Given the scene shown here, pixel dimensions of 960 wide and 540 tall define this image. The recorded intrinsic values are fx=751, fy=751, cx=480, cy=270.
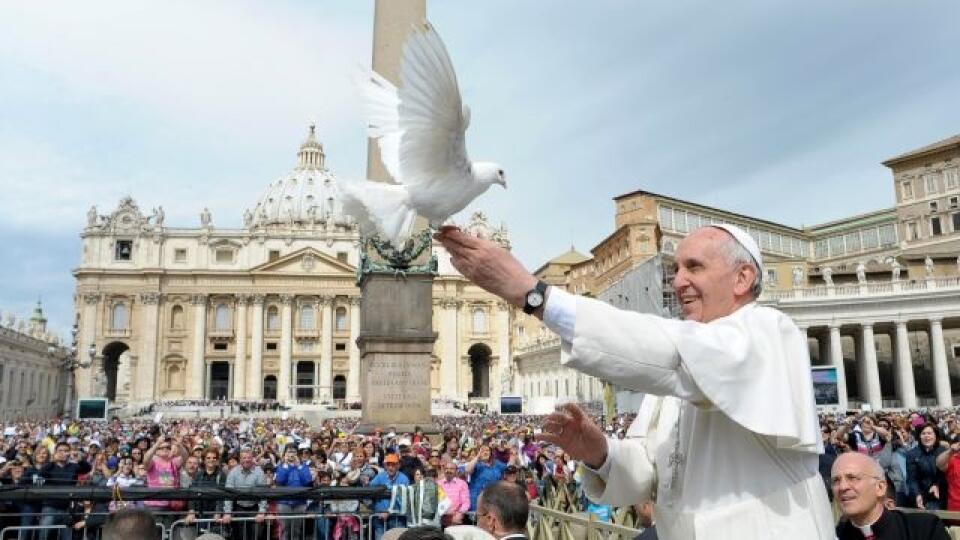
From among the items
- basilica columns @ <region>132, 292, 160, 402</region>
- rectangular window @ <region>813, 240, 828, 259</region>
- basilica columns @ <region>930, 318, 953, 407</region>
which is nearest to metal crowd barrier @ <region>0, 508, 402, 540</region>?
basilica columns @ <region>930, 318, 953, 407</region>

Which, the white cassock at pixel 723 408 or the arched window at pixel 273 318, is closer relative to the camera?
the white cassock at pixel 723 408

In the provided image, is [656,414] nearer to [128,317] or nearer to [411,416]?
[411,416]

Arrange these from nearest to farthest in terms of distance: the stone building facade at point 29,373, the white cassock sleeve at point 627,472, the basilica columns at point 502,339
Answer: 1. the white cassock sleeve at point 627,472
2. the stone building facade at point 29,373
3. the basilica columns at point 502,339

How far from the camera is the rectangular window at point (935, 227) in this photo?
5459 cm

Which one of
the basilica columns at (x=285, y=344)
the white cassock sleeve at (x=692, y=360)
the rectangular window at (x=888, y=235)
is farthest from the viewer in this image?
the basilica columns at (x=285, y=344)

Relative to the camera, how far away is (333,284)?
84562 mm

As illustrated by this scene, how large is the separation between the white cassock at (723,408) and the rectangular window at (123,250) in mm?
88230

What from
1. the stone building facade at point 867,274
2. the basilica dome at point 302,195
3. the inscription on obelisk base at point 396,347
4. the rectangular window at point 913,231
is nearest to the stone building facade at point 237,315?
the stone building facade at point 867,274

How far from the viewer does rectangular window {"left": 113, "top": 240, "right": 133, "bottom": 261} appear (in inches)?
3206

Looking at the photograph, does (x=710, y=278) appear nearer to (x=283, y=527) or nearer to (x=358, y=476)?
(x=283, y=527)

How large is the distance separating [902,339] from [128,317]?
7195 cm

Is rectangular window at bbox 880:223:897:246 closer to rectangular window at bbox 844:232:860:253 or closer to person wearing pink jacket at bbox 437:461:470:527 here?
rectangular window at bbox 844:232:860:253

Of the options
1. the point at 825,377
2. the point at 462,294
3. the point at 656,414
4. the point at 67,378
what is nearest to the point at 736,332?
the point at 656,414

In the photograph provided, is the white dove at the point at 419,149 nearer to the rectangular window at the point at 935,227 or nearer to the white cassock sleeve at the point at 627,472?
the white cassock sleeve at the point at 627,472
